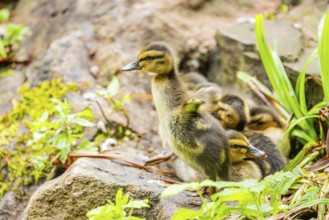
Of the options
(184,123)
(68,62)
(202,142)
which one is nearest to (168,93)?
(184,123)

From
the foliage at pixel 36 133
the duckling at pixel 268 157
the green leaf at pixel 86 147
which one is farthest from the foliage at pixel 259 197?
the foliage at pixel 36 133

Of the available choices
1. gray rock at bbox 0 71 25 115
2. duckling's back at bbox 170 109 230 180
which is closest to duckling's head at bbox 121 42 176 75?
duckling's back at bbox 170 109 230 180

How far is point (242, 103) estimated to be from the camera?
172 inches

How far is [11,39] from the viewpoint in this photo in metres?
5.62

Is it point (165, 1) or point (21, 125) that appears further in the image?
point (165, 1)

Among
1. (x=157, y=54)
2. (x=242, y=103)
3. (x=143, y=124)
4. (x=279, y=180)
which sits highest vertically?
(x=157, y=54)

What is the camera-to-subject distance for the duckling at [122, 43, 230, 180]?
3.58 m

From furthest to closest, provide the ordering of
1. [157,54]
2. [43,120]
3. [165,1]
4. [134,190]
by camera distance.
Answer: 1. [165,1]
2. [43,120]
3. [157,54]
4. [134,190]

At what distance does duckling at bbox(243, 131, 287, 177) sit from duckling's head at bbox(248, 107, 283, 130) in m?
0.26

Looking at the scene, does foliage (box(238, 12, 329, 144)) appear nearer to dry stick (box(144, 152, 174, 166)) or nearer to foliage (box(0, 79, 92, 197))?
dry stick (box(144, 152, 174, 166))

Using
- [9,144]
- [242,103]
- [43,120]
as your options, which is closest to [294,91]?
[242,103]

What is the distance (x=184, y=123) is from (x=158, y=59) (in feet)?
1.50

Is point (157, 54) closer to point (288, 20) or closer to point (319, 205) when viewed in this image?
point (319, 205)

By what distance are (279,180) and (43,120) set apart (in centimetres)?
178
